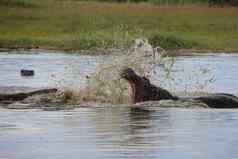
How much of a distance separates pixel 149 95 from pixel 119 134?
16.6 feet

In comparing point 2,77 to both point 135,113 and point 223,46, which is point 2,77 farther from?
point 223,46

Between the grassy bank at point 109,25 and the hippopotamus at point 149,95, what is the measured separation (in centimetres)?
2156

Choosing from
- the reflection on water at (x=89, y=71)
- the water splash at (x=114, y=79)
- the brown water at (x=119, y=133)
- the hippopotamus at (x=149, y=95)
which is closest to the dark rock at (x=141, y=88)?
the hippopotamus at (x=149, y=95)

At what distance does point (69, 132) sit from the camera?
47.8 ft

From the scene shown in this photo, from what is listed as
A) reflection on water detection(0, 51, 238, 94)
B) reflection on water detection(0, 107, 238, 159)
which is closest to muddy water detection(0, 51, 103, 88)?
reflection on water detection(0, 51, 238, 94)

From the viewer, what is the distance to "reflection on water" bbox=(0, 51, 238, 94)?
25.2m

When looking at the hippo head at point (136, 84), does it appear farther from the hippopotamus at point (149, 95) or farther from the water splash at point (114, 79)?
the water splash at point (114, 79)

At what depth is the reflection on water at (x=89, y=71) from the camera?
25203mm

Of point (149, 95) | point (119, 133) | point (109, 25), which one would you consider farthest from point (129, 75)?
point (109, 25)

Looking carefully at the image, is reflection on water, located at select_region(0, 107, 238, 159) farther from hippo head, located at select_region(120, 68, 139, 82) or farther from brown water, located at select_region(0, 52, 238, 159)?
hippo head, located at select_region(120, 68, 139, 82)

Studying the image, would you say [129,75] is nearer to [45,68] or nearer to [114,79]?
[114,79]

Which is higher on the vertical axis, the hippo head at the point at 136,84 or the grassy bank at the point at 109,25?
the hippo head at the point at 136,84

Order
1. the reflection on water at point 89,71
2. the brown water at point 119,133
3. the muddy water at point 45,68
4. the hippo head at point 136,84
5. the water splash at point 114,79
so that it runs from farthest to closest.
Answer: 1. the muddy water at point 45,68
2. the reflection on water at point 89,71
3. the water splash at point 114,79
4. the hippo head at point 136,84
5. the brown water at point 119,133

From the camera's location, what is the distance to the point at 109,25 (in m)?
53.1
